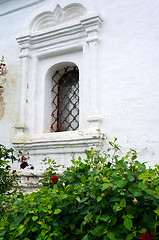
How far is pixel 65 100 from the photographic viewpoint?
4945 mm

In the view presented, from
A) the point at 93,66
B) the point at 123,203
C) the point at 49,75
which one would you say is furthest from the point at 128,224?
the point at 49,75

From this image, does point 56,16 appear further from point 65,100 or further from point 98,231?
point 98,231

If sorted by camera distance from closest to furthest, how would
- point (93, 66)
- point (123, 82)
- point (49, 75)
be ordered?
point (123, 82) → point (93, 66) → point (49, 75)

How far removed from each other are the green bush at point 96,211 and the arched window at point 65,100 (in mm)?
3152

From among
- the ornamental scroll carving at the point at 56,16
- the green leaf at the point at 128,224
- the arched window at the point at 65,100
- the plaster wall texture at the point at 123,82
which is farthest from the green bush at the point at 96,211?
the ornamental scroll carving at the point at 56,16

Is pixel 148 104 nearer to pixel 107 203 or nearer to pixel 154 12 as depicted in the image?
pixel 154 12

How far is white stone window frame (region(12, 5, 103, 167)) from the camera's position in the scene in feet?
13.4

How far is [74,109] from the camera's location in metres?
4.77

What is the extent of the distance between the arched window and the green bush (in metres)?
3.15

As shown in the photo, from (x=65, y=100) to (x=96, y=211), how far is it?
149 inches

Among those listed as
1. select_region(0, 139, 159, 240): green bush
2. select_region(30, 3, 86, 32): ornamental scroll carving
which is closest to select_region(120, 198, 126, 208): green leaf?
select_region(0, 139, 159, 240): green bush

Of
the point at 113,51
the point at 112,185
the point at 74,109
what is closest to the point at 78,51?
the point at 113,51

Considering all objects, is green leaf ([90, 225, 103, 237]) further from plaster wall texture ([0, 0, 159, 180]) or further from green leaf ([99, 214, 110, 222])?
plaster wall texture ([0, 0, 159, 180])

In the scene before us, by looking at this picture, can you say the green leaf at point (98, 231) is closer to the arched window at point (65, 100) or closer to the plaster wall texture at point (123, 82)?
the plaster wall texture at point (123, 82)
